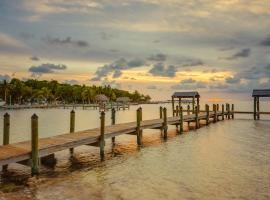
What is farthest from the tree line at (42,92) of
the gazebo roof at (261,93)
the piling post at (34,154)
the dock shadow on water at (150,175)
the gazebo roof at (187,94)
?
the piling post at (34,154)

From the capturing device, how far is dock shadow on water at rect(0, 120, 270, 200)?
13594 mm

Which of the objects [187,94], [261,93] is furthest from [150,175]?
[187,94]

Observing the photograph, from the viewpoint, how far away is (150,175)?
16500mm

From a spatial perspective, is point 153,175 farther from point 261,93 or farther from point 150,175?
point 261,93

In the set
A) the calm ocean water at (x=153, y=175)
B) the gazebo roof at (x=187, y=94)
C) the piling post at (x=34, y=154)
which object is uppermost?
the gazebo roof at (x=187, y=94)

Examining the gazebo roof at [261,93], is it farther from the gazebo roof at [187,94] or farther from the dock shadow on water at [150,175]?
the dock shadow on water at [150,175]

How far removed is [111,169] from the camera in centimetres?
1758

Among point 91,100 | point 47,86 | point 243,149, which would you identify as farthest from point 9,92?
point 243,149

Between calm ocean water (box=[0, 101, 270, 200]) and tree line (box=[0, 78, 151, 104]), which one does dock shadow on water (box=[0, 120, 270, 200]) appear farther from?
tree line (box=[0, 78, 151, 104])

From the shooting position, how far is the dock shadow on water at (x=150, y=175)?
535 inches

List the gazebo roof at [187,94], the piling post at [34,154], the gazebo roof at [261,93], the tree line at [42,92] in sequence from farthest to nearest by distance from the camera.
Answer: the tree line at [42,92]
the gazebo roof at [187,94]
the gazebo roof at [261,93]
the piling post at [34,154]

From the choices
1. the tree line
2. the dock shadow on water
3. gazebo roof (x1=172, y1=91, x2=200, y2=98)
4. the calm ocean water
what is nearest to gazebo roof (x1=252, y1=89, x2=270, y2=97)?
gazebo roof (x1=172, y1=91, x2=200, y2=98)

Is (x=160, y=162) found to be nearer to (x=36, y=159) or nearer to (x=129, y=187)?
(x=129, y=187)

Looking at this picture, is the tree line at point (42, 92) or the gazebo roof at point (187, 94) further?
the tree line at point (42, 92)
